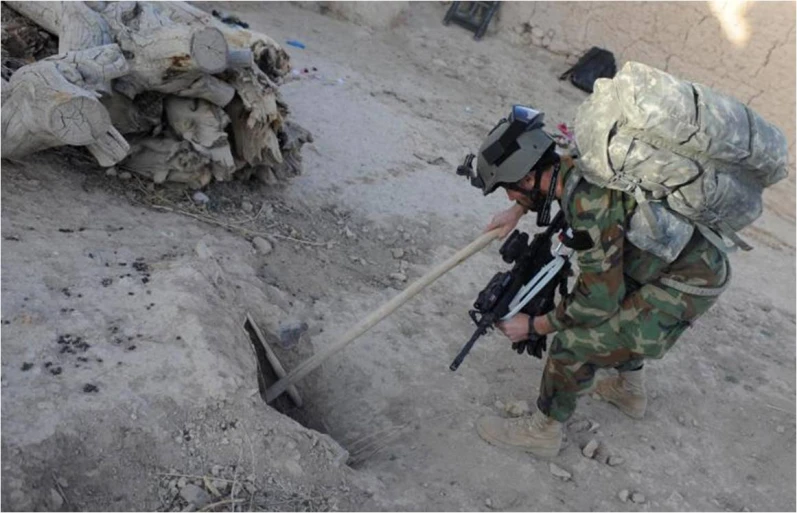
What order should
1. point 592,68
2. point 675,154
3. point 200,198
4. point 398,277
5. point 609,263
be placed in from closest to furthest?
point 675,154 → point 609,263 → point 200,198 → point 398,277 → point 592,68

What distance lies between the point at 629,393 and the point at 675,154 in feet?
4.70

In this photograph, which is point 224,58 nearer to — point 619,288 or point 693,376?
point 619,288

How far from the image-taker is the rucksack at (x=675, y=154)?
106 inches

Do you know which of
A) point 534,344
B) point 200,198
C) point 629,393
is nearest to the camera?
point 534,344

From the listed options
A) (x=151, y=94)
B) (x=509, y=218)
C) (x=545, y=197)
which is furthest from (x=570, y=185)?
(x=151, y=94)

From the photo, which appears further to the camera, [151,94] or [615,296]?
[151,94]

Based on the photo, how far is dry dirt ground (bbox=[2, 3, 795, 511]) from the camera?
2.49 meters

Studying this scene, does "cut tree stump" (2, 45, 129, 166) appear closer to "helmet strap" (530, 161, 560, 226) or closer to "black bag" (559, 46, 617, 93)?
"helmet strap" (530, 161, 560, 226)

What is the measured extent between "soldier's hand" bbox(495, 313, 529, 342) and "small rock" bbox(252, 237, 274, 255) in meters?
1.46

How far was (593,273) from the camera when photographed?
2.90 m

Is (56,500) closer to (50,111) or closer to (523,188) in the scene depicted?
(50,111)

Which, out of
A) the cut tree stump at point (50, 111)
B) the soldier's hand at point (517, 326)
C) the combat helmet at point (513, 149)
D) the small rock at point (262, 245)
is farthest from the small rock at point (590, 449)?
the cut tree stump at point (50, 111)

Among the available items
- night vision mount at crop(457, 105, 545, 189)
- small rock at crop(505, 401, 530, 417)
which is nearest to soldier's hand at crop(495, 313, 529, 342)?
small rock at crop(505, 401, 530, 417)

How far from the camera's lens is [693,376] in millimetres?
4223
